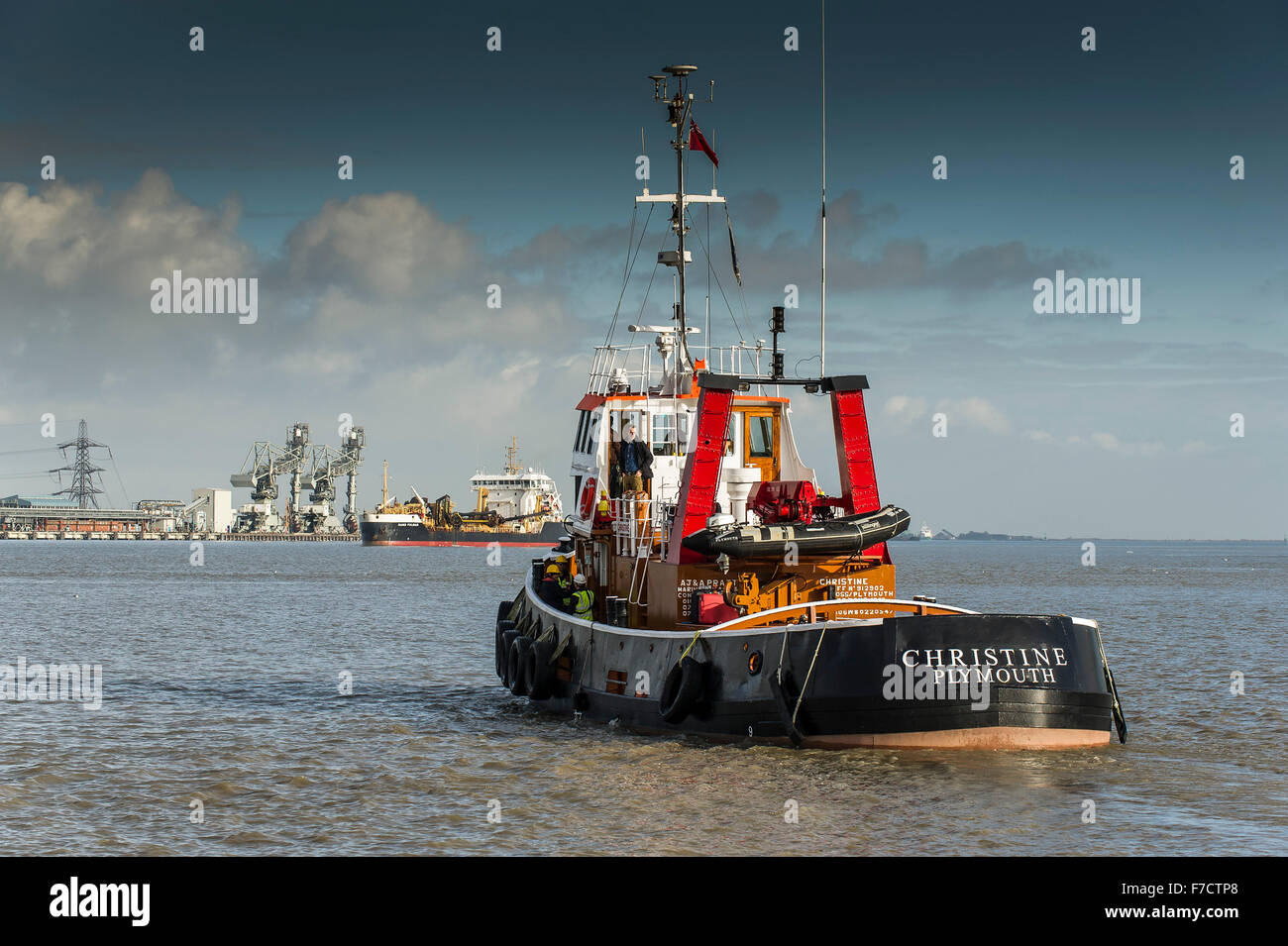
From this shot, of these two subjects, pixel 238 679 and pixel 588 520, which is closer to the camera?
pixel 588 520

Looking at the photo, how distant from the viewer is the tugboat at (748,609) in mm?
16484

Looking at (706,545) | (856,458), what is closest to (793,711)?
(706,545)

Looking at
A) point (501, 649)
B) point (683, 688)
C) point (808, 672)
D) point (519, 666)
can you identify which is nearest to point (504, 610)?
→ point (501, 649)

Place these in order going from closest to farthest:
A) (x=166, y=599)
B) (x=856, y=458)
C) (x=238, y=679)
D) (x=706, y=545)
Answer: (x=706, y=545)
(x=856, y=458)
(x=238, y=679)
(x=166, y=599)

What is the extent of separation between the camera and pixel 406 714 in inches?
943

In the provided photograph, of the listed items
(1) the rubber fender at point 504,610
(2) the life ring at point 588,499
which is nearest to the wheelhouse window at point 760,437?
(2) the life ring at point 588,499

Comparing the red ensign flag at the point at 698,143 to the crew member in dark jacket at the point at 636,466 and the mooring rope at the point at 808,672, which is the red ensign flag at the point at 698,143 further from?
the mooring rope at the point at 808,672

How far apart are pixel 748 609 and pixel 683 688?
204 cm

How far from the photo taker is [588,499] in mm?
24359

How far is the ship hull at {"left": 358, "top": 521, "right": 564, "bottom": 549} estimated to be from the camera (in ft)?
472

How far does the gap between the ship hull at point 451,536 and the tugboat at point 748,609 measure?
108256mm
